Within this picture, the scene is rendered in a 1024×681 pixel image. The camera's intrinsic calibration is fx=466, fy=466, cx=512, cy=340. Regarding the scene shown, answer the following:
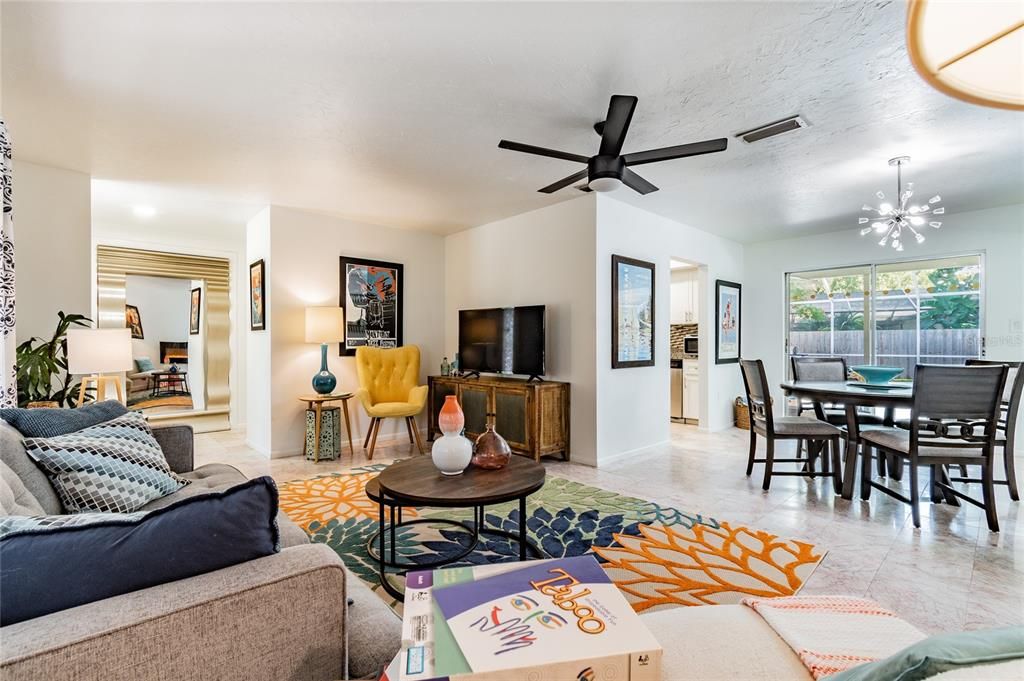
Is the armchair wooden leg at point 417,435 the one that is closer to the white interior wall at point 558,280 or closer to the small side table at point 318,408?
the small side table at point 318,408

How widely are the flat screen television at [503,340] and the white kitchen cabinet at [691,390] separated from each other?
3.03m

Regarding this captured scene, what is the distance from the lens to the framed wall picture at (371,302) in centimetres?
512

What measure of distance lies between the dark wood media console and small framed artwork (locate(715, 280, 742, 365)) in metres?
2.68

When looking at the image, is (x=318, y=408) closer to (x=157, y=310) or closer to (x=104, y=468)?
(x=104, y=468)

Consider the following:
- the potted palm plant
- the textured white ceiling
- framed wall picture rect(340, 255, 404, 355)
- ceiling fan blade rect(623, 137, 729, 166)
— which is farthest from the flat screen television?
the potted palm plant

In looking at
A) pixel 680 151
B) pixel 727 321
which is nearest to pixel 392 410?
pixel 680 151

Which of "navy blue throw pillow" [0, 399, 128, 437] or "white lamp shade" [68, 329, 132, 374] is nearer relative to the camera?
"navy blue throw pillow" [0, 399, 128, 437]

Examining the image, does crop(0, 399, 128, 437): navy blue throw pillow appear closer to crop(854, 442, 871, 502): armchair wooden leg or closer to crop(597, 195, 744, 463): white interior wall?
crop(597, 195, 744, 463): white interior wall

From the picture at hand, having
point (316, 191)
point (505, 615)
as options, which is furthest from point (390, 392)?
point (505, 615)

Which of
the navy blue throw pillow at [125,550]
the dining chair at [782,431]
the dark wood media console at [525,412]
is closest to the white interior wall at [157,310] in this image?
the dark wood media console at [525,412]

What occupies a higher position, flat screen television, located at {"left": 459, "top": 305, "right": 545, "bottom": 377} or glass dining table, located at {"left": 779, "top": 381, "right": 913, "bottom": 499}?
flat screen television, located at {"left": 459, "top": 305, "right": 545, "bottom": 377}

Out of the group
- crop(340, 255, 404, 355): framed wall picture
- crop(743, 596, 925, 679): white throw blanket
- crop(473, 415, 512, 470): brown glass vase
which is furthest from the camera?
crop(340, 255, 404, 355): framed wall picture

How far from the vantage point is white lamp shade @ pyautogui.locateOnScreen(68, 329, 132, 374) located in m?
2.90

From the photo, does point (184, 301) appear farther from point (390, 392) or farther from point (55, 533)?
point (55, 533)
